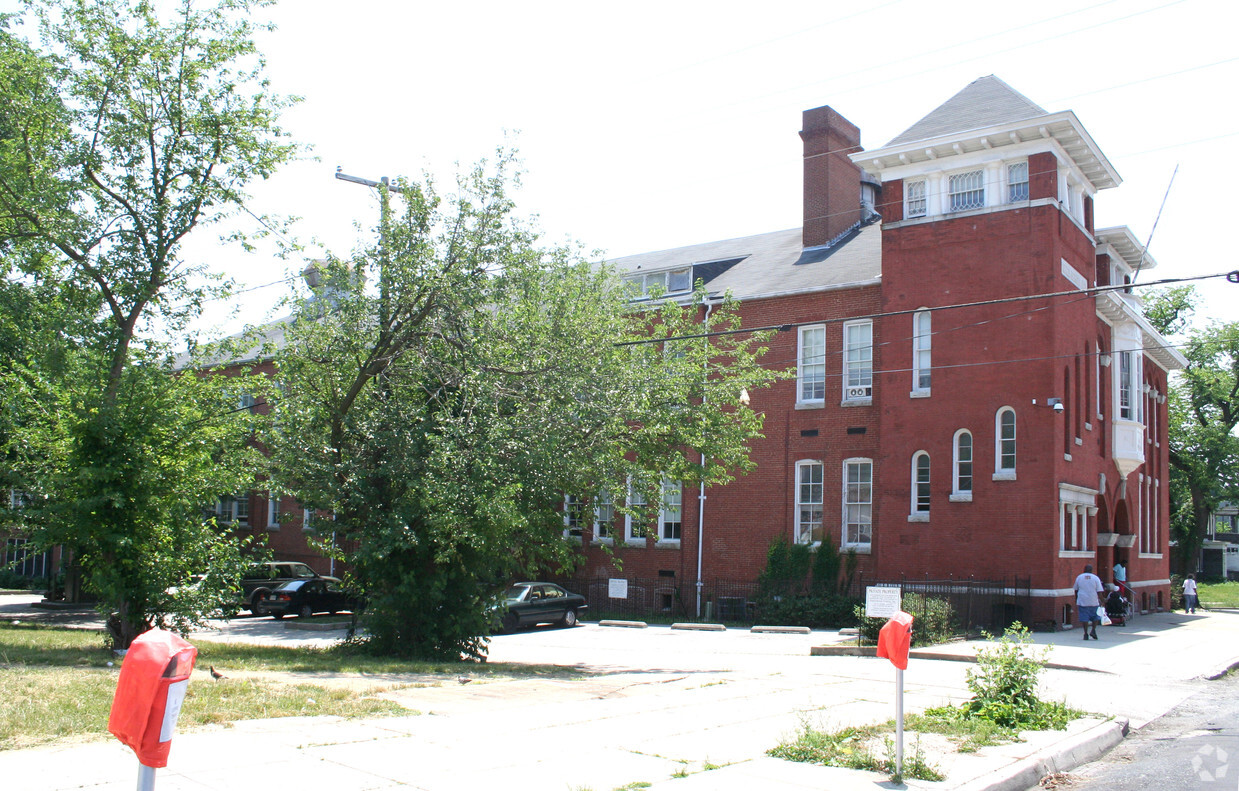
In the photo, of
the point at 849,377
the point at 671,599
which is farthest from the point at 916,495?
the point at 671,599

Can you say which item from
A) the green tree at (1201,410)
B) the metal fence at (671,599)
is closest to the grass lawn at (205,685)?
the metal fence at (671,599)

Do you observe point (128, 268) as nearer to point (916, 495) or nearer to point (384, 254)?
point (384, 254)

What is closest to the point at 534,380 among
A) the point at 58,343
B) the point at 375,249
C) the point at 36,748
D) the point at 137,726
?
the point at 375,249

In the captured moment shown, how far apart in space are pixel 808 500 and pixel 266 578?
18771mm

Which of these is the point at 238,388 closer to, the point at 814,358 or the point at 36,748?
the point at 36,748

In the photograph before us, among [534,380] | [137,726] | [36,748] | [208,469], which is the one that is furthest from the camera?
[534,380]

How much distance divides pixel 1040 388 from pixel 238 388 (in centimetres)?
1908

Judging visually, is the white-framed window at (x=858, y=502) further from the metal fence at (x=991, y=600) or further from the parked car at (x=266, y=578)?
the parked car at (x=266, y=578)

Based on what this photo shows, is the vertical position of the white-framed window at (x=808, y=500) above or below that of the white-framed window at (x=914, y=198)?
below

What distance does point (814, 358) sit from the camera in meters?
29.1

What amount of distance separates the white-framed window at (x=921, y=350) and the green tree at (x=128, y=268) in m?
17.2

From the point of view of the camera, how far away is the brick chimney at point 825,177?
33.0 m

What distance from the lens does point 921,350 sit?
87.7 ft

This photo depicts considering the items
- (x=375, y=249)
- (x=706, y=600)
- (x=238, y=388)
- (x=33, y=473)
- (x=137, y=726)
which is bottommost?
(x=706, y=600)
